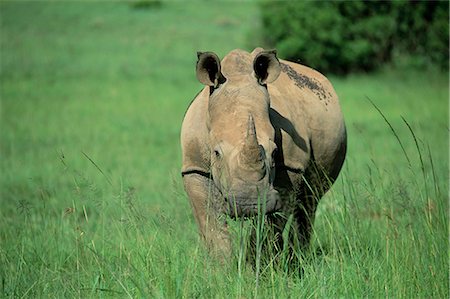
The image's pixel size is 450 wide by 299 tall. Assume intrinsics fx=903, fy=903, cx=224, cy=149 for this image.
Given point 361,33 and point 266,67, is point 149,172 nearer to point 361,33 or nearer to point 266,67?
point 266,67

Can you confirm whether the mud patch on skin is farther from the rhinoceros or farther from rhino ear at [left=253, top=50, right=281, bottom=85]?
rhino ear at [left=253, top=50, right=281, bottom=85]

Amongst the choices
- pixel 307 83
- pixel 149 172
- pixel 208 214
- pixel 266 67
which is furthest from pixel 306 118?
pixel 149 172

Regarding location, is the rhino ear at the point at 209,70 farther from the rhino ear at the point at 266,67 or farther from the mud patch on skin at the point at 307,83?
the mud patch on skin at the point at 307,83

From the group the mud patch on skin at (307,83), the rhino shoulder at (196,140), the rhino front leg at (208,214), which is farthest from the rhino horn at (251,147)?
the mud patch on skin at (307,83)

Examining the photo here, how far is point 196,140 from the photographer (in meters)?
6.14

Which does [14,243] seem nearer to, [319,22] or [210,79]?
[210,79]

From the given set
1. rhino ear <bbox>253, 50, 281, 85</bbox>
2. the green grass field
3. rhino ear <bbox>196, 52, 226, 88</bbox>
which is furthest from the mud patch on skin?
rhino ear <bbox>196, 52, 226, 88</bbox>

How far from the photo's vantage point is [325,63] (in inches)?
920

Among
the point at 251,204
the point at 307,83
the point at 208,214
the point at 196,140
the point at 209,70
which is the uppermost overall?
the point at 209,70

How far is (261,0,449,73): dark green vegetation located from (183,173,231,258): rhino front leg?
55.3ft

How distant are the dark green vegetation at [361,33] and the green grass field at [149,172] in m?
0.76

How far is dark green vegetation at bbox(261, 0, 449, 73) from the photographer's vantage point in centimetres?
2273

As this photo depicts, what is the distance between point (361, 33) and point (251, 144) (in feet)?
61.4

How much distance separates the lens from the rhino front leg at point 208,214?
6016 millimetres
